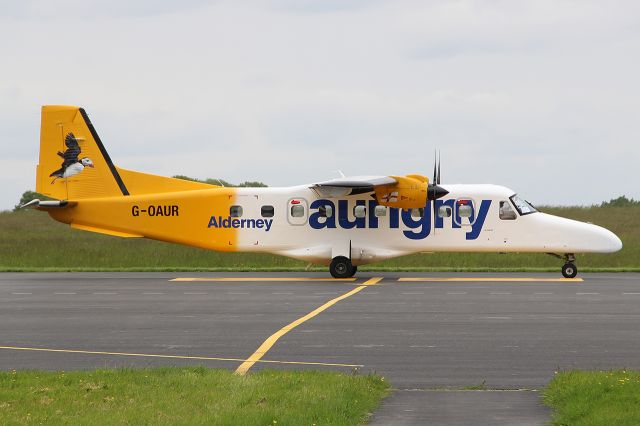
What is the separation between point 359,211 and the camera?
3338 cm

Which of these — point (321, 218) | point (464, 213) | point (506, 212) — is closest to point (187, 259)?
point (321, 218)

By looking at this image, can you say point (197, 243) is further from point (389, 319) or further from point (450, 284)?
point (389, 319)

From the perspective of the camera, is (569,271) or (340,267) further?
(340,267)

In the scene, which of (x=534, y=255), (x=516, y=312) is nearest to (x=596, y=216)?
(x=534, y=255)

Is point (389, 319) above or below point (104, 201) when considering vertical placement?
below

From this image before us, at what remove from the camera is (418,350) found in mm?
16031

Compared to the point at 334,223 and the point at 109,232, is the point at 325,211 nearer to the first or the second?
the point at 334,223

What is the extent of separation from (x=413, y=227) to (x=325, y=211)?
291cm

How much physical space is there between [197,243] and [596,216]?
31092 millimetres

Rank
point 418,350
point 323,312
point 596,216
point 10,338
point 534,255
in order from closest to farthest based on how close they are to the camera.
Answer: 1. point 418,350
2. point 10,338
3. point 323,312
4. point 534,255
5. point 596,216

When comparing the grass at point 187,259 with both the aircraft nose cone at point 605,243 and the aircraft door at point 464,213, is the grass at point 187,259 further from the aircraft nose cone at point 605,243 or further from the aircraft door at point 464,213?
the aircraft door at point 464,213

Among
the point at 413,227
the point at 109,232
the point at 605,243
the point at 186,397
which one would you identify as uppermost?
the point at 413,227

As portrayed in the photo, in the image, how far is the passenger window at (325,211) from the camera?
33469 mm

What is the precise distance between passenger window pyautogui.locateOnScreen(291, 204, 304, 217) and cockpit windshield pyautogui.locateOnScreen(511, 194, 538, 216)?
22.6 ft
